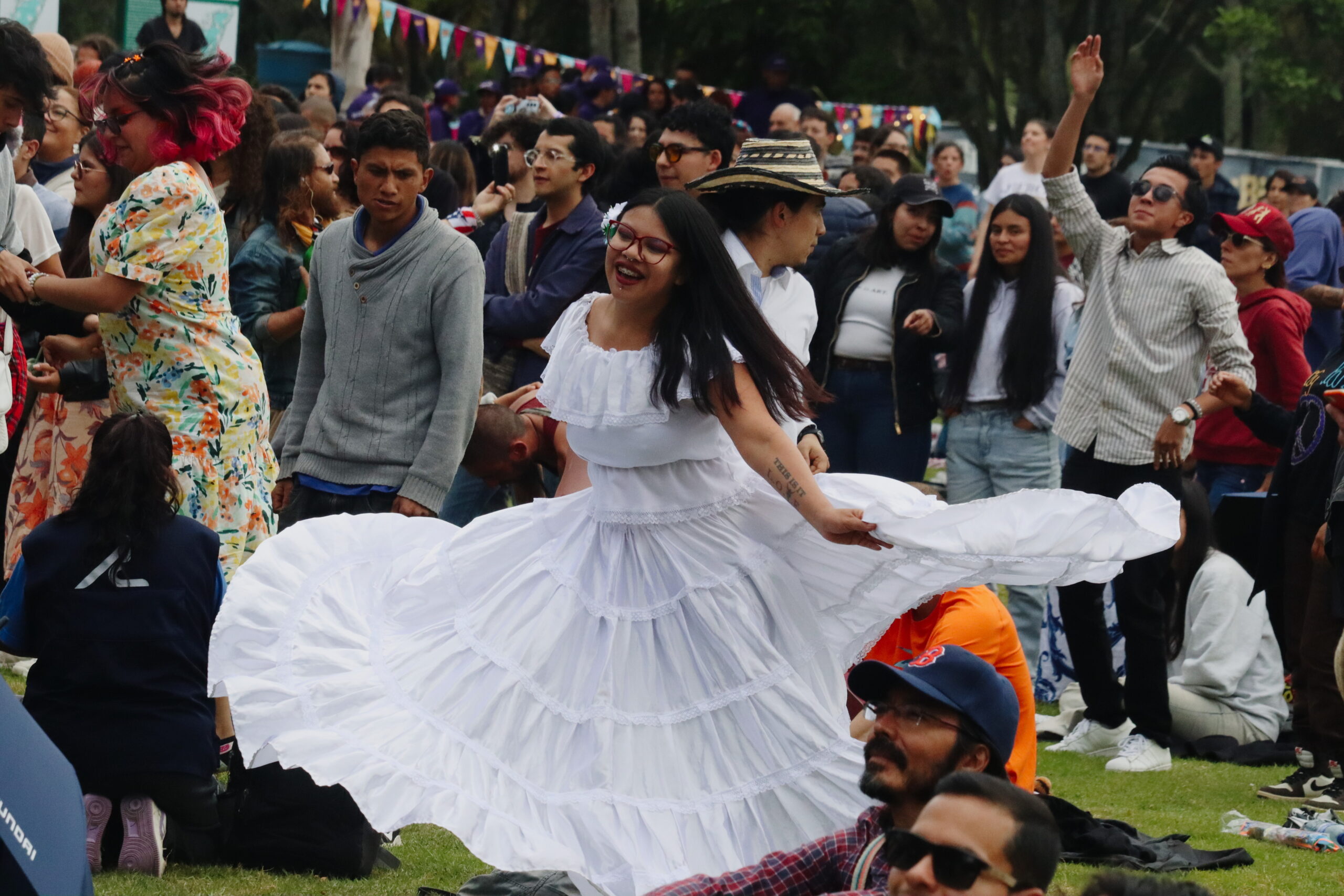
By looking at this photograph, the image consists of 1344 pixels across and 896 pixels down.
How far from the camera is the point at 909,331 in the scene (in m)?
8.30

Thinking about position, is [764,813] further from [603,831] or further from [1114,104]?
[1114,104]

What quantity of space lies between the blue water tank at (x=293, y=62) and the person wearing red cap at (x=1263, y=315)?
54.0ft

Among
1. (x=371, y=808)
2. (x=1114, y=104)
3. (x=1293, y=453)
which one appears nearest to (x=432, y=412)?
(x=371, y=808)

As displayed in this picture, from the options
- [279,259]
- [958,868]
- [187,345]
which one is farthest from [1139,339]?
[958,868]

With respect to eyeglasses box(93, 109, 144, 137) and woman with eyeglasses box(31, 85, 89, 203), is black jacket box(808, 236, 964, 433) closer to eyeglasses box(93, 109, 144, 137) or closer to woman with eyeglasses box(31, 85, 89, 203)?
woman with eyeglasses box(31, 85, 89, 203)

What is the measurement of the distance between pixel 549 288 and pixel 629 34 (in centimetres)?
1761

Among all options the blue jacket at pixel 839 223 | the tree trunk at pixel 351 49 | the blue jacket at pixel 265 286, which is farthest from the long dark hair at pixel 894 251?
the tree trunk at pixel 351 49

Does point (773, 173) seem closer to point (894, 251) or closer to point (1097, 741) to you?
point (894, 251)

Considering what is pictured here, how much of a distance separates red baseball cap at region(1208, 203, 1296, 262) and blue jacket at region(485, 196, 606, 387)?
3.21 metres

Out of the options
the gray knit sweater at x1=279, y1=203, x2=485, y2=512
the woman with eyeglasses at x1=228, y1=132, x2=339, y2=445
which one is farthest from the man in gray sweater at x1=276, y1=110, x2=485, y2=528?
the woman with eyeglasses at x1=228, y1=132, x2=339, y2=445

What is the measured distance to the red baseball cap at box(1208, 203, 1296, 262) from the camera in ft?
26.8

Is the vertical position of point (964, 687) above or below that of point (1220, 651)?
above

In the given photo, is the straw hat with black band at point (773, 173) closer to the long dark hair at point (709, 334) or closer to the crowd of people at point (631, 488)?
the crowd of people at point (631, 488)

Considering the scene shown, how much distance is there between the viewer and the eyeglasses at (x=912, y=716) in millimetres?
3400
